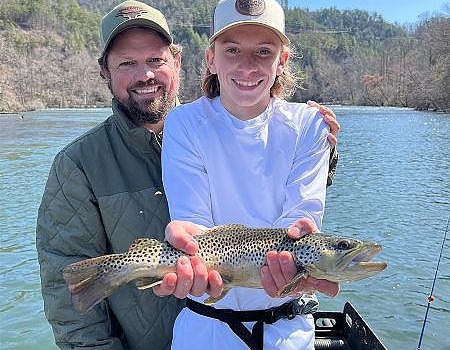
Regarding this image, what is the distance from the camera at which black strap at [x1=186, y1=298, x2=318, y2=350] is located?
286 centimetres

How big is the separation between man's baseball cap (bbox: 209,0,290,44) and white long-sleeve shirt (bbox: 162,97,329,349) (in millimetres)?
467

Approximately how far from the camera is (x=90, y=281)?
279cm

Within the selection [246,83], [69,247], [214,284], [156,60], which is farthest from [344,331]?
[156,60]

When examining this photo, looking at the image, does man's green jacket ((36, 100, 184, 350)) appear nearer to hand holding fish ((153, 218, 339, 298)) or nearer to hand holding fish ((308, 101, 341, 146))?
hand holding fish ((153, 218, 339, 298))

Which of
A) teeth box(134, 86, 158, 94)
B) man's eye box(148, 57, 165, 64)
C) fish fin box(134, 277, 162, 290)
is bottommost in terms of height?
fish fin box(134, 277, 162, 290)

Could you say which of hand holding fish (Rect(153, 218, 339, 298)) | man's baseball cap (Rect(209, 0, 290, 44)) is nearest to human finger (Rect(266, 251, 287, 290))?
hand holding fish (Rect(153, 218, 339, 298))

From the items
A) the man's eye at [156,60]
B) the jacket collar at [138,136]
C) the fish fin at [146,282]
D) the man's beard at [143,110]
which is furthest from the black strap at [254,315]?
the man's eye at [156,60]

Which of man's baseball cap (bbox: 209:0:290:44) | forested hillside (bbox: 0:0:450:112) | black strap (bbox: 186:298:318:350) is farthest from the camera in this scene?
forested hillside (bbox: 0:0:450:112)

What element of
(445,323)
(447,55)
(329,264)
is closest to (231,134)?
(329,264)

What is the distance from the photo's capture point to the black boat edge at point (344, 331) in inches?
161

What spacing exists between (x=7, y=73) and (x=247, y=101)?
108m

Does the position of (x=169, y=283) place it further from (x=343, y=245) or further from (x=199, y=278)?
(x=343, y=245)

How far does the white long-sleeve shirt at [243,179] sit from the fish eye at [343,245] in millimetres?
232

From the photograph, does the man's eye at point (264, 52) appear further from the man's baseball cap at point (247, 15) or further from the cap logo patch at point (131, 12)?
the cap logo patch at point (131, 12)
